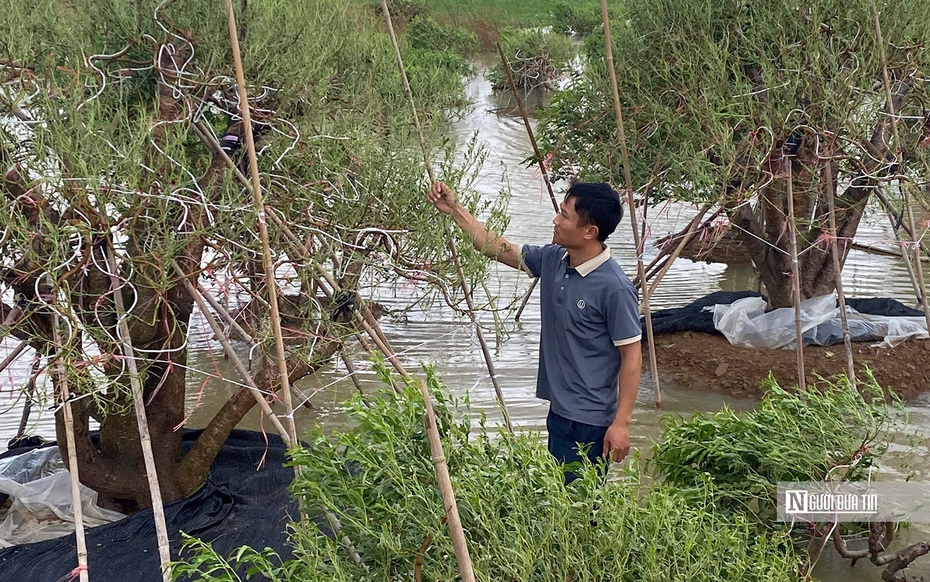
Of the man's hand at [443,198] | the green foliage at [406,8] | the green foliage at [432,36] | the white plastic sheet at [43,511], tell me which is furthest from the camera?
the green foliage at [406,8]

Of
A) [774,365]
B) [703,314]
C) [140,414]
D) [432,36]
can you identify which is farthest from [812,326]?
[432,36]

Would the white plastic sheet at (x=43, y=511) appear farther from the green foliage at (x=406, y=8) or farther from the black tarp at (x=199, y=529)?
the green foliage at (x=406, y=8)

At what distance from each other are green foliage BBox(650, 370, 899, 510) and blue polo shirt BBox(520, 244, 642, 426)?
15.6 inches

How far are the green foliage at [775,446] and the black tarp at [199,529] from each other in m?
1.47

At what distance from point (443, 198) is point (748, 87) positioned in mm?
2380

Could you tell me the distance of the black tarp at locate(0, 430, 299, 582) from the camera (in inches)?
129

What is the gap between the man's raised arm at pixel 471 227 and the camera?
3.39 m

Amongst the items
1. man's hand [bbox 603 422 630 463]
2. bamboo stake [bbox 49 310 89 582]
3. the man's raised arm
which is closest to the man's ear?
the man's raised arm

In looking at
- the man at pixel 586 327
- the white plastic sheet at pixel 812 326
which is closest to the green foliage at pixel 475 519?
the man at pixel 586 327

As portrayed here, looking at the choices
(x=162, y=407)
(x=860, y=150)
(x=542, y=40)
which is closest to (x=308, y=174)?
(x=162, y=407)

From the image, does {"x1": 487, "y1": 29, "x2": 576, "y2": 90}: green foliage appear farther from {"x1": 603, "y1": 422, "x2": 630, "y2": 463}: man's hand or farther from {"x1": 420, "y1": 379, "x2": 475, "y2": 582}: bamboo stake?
{"x1": 420, "y1": 379, "x2": 475, "y2": 582}: bamboo stake

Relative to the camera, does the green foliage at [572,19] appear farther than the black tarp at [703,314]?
Yes

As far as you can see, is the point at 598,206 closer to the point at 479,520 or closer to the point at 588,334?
the point at 588,334

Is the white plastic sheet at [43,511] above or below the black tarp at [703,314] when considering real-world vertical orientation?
below
